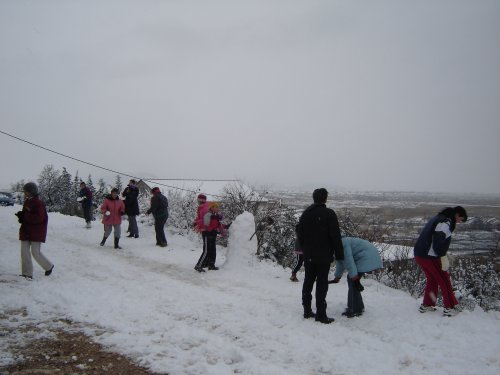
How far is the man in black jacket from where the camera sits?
5.75 metres

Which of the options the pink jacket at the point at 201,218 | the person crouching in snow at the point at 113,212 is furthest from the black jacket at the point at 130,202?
the pink jacket at the point at 201,218

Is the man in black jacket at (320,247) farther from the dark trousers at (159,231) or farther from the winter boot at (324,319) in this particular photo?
the dark trousers at (159,231)

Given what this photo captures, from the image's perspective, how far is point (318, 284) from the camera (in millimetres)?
5840

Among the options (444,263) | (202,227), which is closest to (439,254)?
(444,263)

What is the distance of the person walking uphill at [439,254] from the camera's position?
590 cm

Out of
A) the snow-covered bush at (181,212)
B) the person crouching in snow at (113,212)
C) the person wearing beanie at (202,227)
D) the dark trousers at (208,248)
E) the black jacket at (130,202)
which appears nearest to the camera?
the person wearing beanie at (202,227)

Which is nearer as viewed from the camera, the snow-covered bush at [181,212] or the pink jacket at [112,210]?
the pink jacket at [112,210]

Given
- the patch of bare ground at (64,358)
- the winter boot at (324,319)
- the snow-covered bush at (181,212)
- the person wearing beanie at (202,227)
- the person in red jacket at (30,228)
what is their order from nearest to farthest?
1. the patch of bare ground at (64,358)
2. the winter boot at (324,319)
3. the person in red jacket at (30,228)
4. the person wearing beanie at (202,227)
5. the snow-covered bush at (181,212)

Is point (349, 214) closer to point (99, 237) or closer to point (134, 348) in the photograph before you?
point (99, 237)

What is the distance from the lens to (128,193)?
13906 millimetres

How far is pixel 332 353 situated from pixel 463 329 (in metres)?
2.27

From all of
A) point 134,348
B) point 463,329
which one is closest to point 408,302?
point 463,329

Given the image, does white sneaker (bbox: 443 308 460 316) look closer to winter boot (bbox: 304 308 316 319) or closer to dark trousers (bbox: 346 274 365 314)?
dark trousers (bbox: 346 274 365 314)

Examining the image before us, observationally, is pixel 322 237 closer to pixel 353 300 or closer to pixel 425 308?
pixel 353 300
